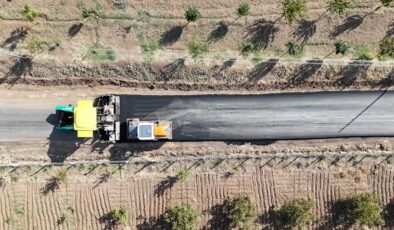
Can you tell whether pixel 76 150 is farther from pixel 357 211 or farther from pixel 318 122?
pixel 357 211

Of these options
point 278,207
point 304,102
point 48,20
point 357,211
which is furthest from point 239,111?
point 48,20

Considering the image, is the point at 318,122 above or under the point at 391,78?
under

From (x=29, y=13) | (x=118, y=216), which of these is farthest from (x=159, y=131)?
(x=29, y=13)

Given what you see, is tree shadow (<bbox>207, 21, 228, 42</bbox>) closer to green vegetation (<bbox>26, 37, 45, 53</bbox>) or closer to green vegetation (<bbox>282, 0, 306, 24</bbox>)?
Answer: green vegetation (<bbox>282, 0, 306, 24</bbox>)

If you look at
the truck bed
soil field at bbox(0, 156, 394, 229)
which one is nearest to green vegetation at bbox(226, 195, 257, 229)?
soil field at bbox(0, 156, 394, 229)

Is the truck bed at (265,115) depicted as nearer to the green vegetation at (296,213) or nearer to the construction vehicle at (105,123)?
the construction vehicle at (105,123)

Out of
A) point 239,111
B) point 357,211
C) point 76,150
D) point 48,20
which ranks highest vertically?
point 48,20

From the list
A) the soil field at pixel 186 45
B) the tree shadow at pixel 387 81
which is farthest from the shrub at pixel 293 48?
the tree shadow at pixel 387 81
